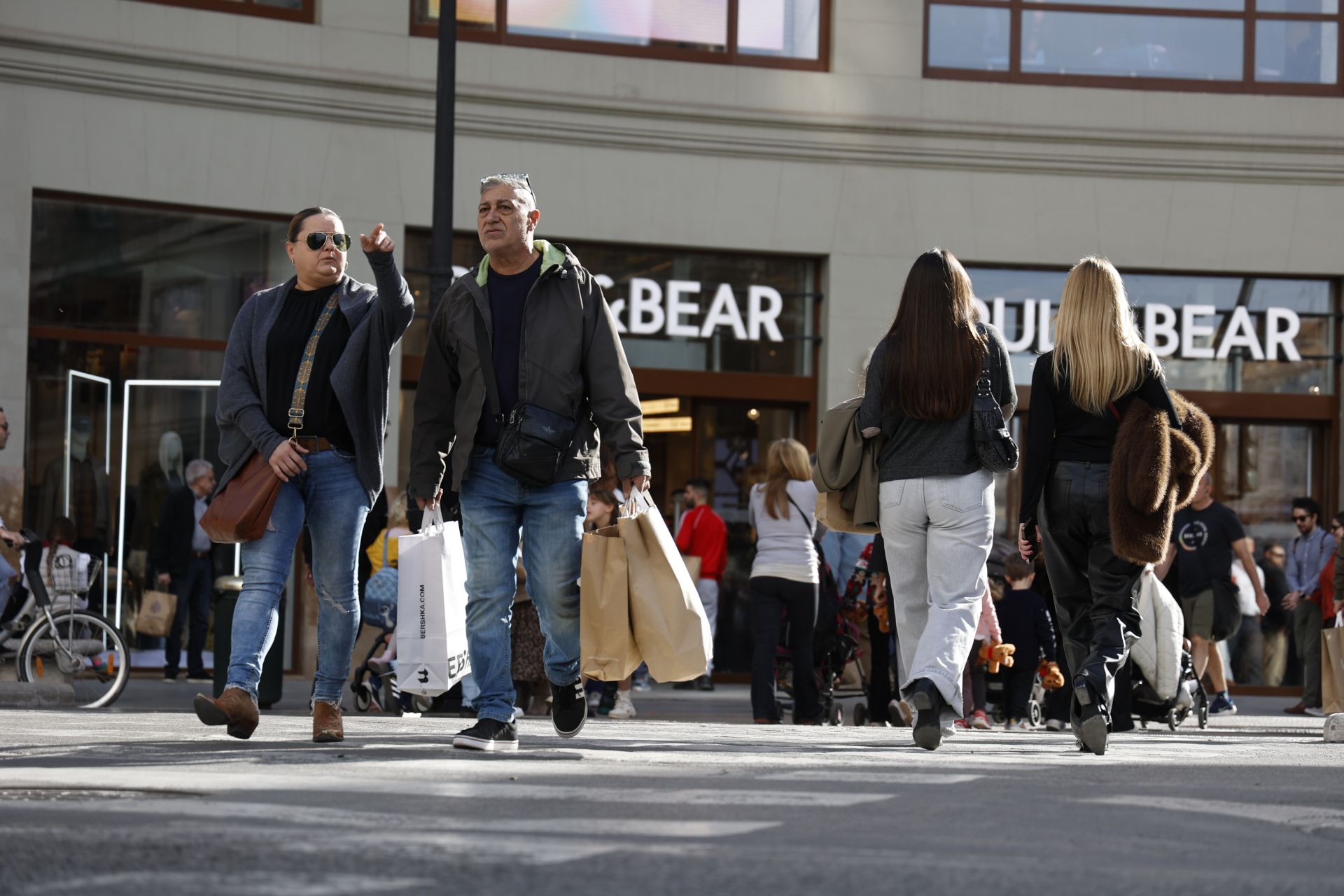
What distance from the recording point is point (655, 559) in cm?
741

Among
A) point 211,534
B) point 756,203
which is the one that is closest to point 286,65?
point 756,203

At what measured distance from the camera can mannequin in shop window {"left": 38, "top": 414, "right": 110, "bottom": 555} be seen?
16000 millimetres

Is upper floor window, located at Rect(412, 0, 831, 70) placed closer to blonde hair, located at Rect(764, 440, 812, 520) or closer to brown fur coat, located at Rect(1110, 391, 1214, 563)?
blonde hair, located at Rect(764, 440, 812, 520)

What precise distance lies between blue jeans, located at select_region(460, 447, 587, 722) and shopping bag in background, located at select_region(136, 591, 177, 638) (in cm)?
812

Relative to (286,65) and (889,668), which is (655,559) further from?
(286,65)

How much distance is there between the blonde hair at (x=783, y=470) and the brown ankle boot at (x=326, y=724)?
5.22 metres

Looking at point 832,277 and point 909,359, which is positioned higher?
point 832,277

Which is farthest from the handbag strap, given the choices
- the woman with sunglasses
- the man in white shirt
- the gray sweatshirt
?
the man in white shirt

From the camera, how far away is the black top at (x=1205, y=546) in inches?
591

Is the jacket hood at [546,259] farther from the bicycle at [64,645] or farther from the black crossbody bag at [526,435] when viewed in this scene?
the bicycle at [64,645]

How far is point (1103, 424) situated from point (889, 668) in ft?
16.5

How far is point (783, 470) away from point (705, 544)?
3.72m

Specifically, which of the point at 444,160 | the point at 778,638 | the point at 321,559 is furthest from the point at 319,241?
the point at 444,160

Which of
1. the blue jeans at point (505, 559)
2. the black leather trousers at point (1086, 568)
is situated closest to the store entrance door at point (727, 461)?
the black leather trousers at point (1086, 568)
